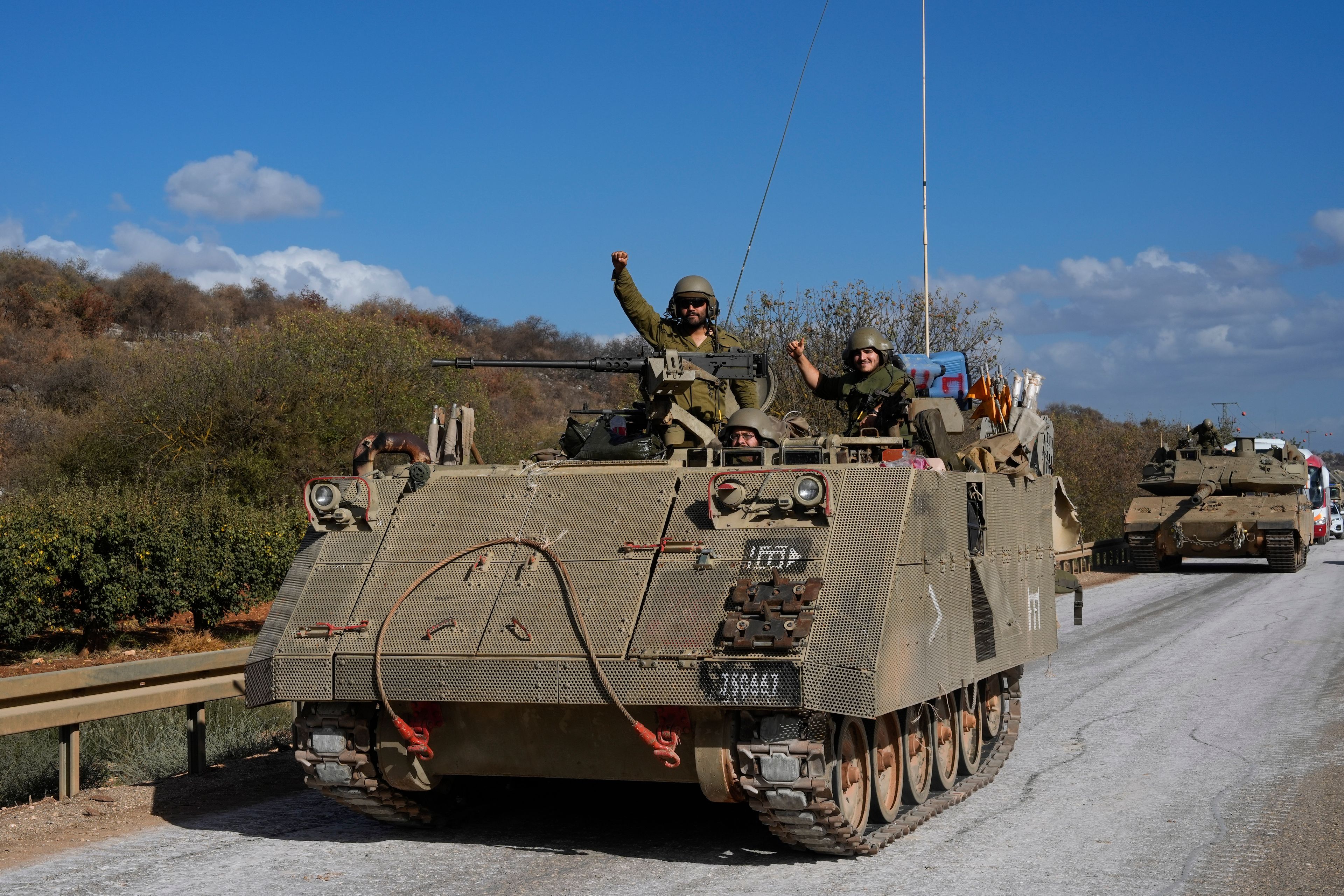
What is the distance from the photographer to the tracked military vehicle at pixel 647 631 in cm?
618

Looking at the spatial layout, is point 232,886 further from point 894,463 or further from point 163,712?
point 163,712

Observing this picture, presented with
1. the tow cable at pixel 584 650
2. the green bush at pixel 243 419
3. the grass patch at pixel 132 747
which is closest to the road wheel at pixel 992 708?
the tow cable at pixel 584 650

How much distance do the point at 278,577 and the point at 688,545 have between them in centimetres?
1451

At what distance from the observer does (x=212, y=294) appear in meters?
57.3

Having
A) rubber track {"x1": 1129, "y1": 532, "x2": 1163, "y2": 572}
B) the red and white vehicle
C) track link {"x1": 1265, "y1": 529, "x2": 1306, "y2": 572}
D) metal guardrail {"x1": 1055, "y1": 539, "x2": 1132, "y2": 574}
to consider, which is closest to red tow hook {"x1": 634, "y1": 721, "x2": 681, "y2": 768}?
metal guardrail {"x1": 1055, "y1": 539, "x2": 1132, "y2": 574}

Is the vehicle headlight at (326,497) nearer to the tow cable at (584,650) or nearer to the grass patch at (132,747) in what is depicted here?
the tow cable at (584,650)

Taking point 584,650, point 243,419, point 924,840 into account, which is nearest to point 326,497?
point 584,650

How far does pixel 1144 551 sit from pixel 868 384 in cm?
2227

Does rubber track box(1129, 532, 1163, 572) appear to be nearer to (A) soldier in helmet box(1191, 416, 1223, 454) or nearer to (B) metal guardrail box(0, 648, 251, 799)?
(A) soldier in helmet box(1191, 416, 1223, 454)

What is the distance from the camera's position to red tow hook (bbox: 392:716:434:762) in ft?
21.8

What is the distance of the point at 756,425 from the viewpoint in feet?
26.2

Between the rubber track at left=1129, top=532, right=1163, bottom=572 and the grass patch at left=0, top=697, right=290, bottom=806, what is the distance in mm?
22353

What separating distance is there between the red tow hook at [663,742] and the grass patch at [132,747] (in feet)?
13.6

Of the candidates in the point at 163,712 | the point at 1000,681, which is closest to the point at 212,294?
the point at 163,712
